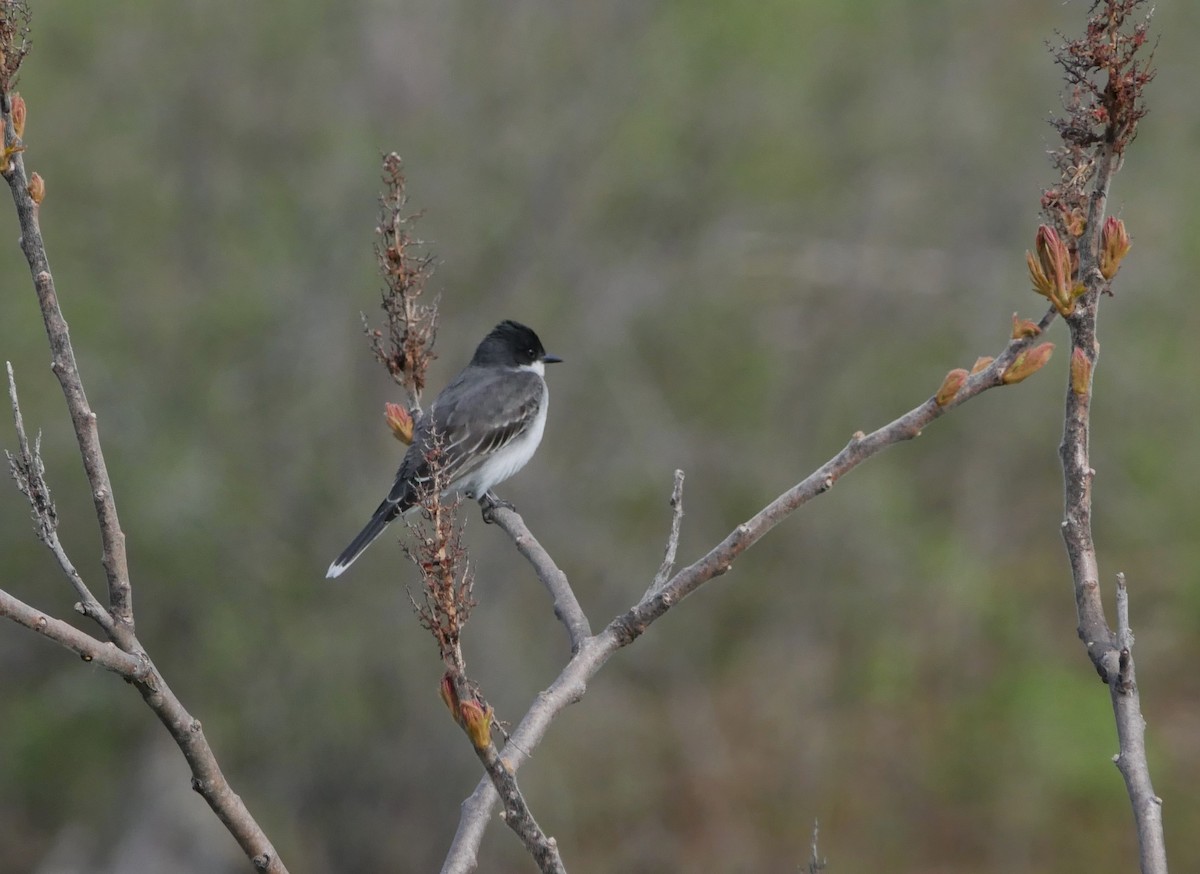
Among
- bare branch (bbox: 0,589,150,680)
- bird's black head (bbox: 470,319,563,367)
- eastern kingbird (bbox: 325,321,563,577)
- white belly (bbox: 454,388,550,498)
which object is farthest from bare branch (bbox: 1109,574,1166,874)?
bird's black head (bbox: 470,319,563,367)

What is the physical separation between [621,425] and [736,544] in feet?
21.5

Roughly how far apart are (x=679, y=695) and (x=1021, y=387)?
336cm

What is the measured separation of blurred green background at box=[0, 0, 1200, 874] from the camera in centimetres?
802

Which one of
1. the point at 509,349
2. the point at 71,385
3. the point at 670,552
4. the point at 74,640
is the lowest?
the point at 74,640

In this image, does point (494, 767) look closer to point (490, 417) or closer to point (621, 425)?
point (490, 417)

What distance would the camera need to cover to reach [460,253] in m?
8.20

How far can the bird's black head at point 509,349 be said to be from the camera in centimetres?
722

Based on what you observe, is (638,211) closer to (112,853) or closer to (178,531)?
(178,531)

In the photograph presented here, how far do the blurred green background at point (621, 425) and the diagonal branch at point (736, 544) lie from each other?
5701mm

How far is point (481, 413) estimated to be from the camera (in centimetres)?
689

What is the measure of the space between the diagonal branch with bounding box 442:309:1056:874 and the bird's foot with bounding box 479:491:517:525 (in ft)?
6.34

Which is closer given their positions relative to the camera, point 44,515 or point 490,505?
point 44,515

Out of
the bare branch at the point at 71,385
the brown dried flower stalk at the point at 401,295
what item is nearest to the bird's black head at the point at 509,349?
the brown dried flower stalk at the point at 401,295

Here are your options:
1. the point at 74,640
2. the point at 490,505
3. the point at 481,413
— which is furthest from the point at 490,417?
the point at 74,640
